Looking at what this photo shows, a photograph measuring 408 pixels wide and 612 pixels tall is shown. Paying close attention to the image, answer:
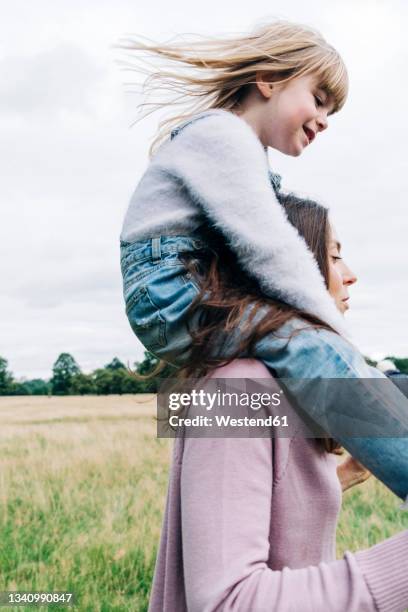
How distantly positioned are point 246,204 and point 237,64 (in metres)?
0.76

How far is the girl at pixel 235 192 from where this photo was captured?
1.79 m

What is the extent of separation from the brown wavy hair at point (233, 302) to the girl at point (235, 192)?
0.02 meters

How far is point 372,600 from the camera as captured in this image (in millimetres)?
1289

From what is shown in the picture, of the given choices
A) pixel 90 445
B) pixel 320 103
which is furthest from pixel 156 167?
pixel 90 445

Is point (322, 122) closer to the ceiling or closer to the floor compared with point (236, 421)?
closer to the ceiling

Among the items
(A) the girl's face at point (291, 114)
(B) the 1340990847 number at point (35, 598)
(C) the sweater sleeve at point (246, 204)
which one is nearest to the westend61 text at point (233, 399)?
(C) the sweater sleeve at point (246, 204)

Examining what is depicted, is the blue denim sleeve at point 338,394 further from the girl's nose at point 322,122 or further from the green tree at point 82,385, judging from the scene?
the green tree at point 82,385

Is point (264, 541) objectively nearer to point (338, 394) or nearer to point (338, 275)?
point (338, 394)

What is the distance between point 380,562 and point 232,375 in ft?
1.45

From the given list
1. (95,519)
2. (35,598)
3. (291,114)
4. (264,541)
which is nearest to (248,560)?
(264,541)

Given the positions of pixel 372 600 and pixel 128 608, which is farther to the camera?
pixel 128 608

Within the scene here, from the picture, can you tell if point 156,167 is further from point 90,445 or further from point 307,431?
point 90,445

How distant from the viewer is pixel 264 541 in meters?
1.35

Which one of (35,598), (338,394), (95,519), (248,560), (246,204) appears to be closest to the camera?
(248,560)
